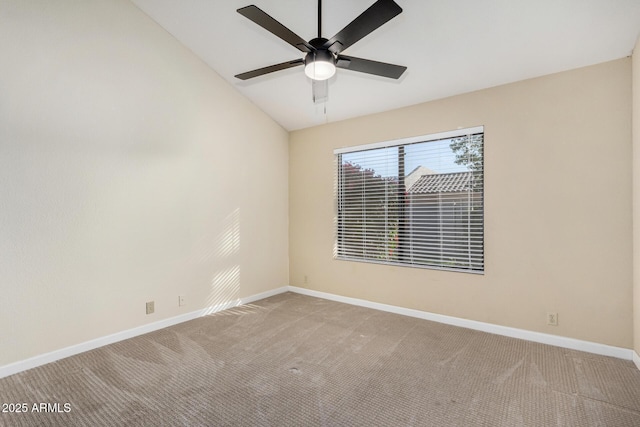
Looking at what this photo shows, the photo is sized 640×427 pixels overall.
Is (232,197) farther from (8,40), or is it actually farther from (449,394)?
(449,394)

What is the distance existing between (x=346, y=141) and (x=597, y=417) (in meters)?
3.46

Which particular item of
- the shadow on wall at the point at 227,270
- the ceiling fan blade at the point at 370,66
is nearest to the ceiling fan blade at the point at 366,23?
the ceiling fan blade at the point at 370,66

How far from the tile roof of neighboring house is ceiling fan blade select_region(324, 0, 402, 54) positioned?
79.0 inches

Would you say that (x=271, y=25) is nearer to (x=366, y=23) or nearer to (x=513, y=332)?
(x=366, y=23)

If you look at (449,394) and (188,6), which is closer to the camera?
(449,394)

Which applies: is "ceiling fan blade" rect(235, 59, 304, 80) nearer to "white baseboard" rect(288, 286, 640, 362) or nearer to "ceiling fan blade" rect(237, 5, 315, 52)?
"ceiling fan blade" rect(237, 5, 315, 52)

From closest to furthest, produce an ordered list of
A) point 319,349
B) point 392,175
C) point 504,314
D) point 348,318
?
point 319,349 < point 504,314 < point 348,318 < point 392,175

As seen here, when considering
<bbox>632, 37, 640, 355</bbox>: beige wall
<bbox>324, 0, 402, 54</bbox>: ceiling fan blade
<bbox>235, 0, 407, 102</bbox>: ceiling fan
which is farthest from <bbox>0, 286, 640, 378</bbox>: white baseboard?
<bbox>324, 0, 402, 54</bbox>: ceiling fan blade

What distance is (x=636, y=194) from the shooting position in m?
2.38

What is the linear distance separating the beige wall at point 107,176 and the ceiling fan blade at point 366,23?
84.4 inches

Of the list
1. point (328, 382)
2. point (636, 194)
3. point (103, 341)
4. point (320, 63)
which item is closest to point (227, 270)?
point (103, 341)

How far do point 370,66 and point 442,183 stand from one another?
1773 mm

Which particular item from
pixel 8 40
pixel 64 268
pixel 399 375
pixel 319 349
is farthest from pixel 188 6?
pixel 399 375

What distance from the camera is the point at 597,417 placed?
70.6 inches
